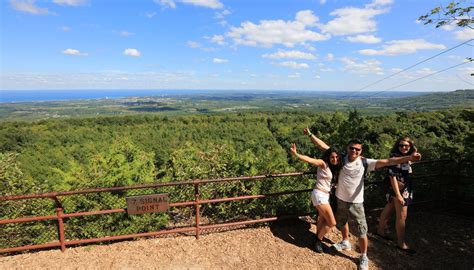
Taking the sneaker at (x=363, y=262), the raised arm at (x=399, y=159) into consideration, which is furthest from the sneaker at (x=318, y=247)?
the raised arm at (x=399, y=159)

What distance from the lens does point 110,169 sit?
612cm

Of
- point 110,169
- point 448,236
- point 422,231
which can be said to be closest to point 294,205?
point 422,231

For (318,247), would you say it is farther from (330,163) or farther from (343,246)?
(330,163)

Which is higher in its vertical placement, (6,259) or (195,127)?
(6,259)

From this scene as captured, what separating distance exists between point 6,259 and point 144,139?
4697 centimetres

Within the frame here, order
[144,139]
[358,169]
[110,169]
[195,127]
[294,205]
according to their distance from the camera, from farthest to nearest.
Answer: [195,127]
[144,139]
[110,169]
[294,205]
[358,169]

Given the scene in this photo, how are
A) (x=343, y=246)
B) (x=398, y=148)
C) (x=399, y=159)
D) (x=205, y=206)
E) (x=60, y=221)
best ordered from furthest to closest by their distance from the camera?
(x=205, y=206) → (x=343, y=246) → (x=60, y=221) → (x=398, y=148) → (x=399, y=159)

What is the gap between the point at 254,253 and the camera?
4.23 m

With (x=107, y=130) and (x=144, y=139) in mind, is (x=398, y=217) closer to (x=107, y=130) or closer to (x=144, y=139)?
(x=144, y=139)

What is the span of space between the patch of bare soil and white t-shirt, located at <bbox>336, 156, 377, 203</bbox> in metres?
1.00

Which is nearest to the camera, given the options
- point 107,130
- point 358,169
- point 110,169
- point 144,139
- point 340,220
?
point 358,169

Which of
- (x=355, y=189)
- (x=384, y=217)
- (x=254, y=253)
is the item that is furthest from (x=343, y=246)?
(x=254, y=253)

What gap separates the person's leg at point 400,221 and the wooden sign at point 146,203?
3525mm

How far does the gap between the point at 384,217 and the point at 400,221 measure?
32cm
